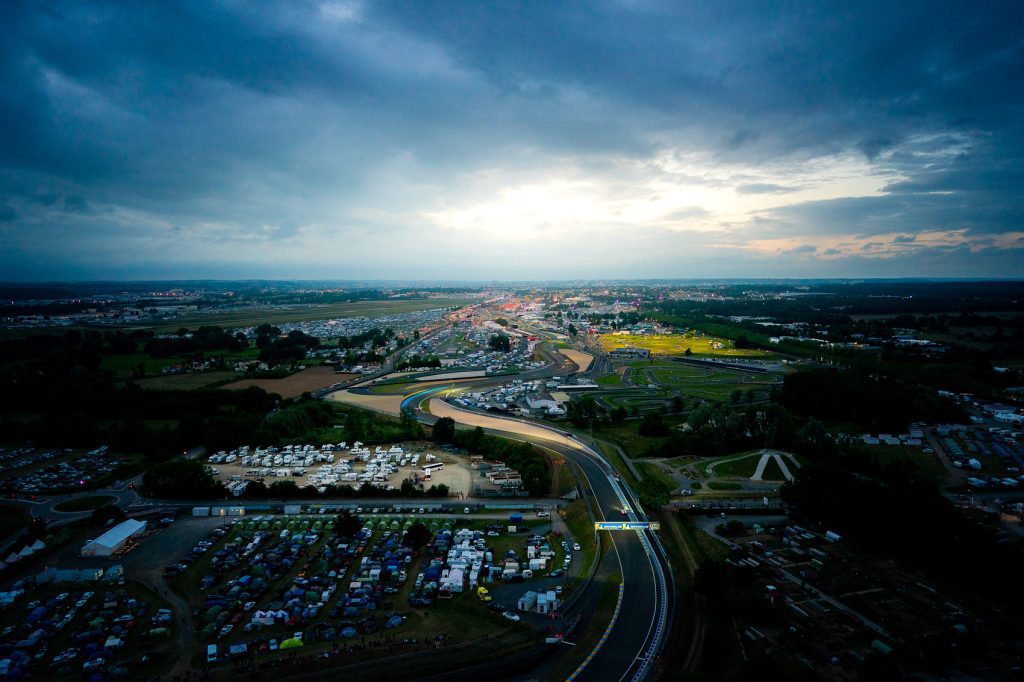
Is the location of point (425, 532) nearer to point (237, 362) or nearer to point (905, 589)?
point (905, 589)

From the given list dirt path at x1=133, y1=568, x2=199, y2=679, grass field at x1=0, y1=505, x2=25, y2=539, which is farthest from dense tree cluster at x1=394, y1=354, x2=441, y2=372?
dirt path at x1=133, y1=568, x2=199, y2=679

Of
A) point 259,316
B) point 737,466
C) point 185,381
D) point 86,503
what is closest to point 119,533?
point 86,503

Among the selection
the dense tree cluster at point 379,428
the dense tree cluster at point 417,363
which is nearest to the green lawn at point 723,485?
the dense tree cluster at point 379,428

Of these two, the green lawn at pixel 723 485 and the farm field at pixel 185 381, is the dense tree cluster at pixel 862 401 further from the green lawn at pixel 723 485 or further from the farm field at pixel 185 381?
the farm field at pixel 185 381

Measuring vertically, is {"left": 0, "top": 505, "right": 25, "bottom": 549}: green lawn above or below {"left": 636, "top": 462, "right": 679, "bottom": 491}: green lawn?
below

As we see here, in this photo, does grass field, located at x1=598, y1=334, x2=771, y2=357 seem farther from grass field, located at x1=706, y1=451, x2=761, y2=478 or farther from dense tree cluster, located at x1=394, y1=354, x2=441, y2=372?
grass field, located at x1=706, y1=451, x2=761, y2=478

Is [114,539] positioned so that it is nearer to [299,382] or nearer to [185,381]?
[299,382]

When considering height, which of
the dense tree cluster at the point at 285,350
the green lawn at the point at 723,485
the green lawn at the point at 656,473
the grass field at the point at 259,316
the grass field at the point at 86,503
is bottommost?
the grass field at the point at 86,503
